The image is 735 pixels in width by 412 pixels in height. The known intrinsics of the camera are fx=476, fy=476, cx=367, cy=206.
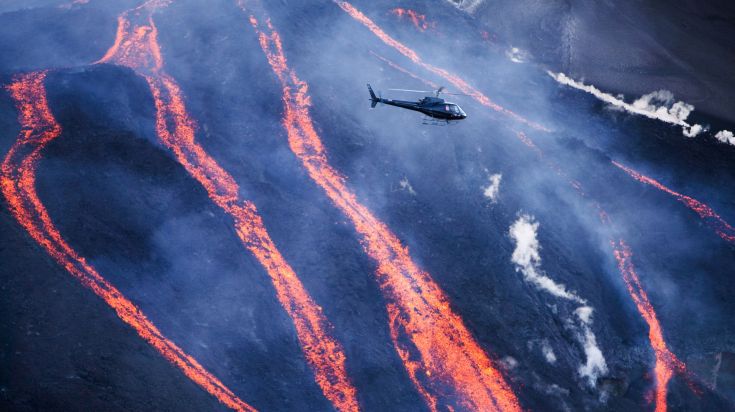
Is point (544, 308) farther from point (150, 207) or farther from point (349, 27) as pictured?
point (349, 27)

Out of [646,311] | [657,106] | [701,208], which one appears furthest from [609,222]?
[657,106]

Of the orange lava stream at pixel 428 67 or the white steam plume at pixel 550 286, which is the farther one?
the orange lava stream at pixel 428 67

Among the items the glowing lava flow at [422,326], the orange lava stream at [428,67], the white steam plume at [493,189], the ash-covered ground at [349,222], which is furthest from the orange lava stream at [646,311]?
the glowing lava flow at [422,326]

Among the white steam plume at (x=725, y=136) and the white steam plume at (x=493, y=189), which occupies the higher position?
the white steam plume at (x=725, y=136)

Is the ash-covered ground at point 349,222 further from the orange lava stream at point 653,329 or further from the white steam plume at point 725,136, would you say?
the white steam plume at point 725,136

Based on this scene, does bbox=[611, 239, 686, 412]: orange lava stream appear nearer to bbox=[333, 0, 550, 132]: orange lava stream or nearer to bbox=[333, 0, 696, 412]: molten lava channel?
bbox=[333, 0, 696, 412]: molten lava channel
